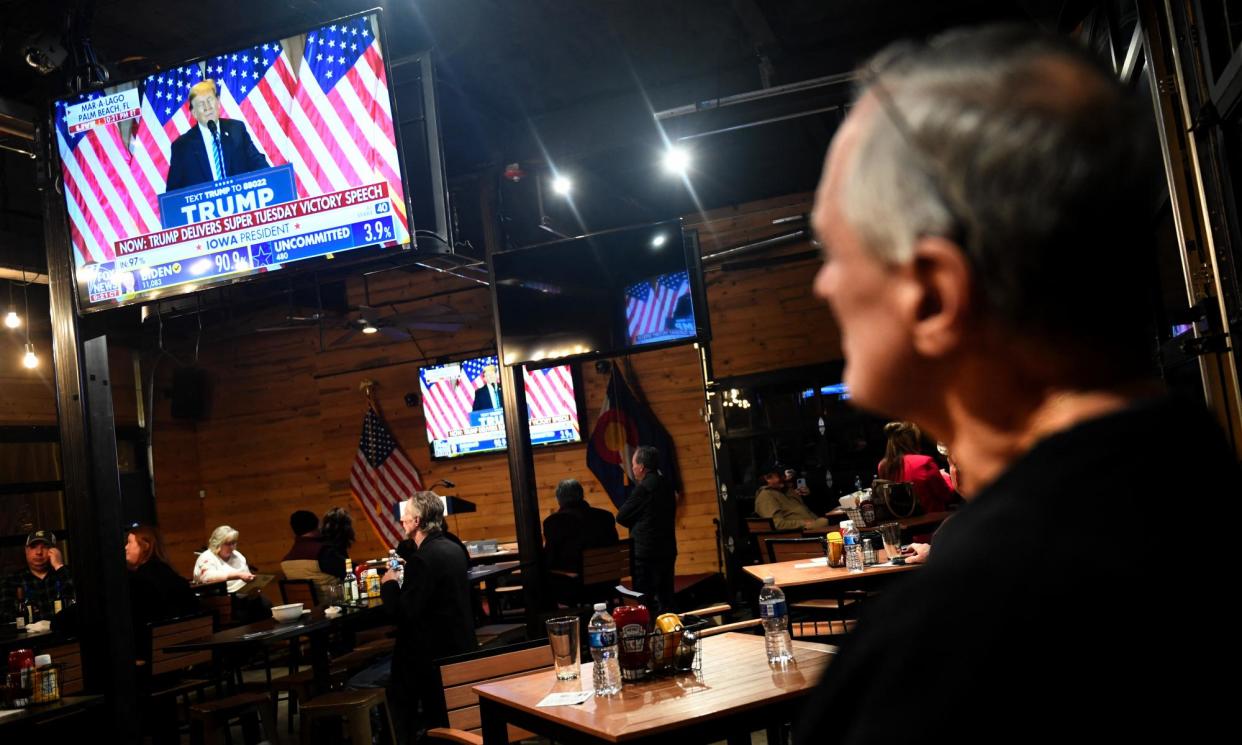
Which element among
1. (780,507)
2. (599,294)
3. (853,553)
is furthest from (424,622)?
(780,507)

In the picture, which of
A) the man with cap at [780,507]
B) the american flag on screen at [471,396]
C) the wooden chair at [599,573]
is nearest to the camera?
the wooden chair at [599,573]

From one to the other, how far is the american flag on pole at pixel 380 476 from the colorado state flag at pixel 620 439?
254 cm

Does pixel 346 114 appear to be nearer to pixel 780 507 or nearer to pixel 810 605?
pixel 810 605

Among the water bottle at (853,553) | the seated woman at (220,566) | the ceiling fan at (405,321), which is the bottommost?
the water bottle at (853,553)

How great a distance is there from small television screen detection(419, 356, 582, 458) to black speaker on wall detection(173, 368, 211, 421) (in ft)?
11.5

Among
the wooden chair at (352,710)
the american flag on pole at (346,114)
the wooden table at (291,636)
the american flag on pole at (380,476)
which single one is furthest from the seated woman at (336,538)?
the american flag on pole at (346,114)

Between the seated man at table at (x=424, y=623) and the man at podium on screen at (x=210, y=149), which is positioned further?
the seated man at table at (x=424, y=623)

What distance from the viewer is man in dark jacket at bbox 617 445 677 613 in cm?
790

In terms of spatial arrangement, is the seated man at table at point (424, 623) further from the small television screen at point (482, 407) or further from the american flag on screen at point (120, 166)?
the small television screen at point (482, 407)

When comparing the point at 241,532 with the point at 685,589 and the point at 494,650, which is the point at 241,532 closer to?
the point at 685,589

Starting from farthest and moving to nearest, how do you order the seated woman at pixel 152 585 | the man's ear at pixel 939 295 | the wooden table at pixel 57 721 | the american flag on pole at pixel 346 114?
the seated woman at pixel 152 585, the wooden table at pixel 57 721, the american flag on pole at pixel 346 114, the man's ear at pixel 939 295

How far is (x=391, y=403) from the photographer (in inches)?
478

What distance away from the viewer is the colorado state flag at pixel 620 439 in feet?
35.7

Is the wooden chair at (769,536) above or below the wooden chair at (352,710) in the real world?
above
